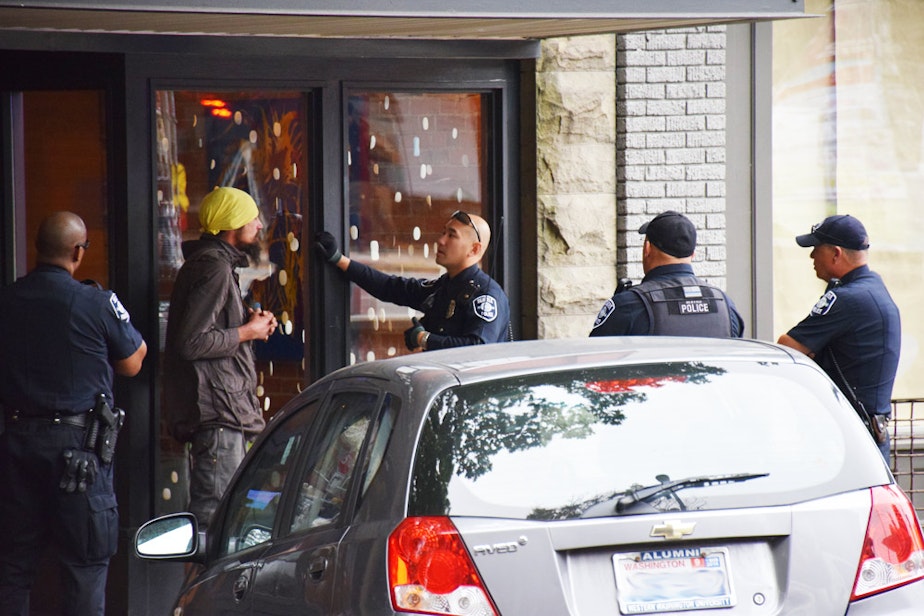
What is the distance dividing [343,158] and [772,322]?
2855mm

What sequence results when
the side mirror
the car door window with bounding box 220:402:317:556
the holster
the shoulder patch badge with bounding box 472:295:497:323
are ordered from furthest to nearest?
1. the shoulder patch badge with bounding box 472:295:497:323
2. the holster
3. the side mirror
4. the car door window with bounding box 220:402:317:556

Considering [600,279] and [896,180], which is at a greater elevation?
[896,180]

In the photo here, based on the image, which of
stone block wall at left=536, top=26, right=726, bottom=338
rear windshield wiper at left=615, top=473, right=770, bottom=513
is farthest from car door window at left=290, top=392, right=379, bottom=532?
stone block wall at left=536, top=26, right=726, bottom=338

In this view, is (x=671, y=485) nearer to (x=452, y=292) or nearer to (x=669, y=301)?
(x=669, y=301)

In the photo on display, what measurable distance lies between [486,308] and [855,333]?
179 cm

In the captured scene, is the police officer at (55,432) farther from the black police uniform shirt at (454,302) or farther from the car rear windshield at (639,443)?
the car rear windshield at (639,443)

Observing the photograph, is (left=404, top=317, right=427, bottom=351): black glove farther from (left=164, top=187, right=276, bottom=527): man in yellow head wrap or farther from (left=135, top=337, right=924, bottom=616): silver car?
(left=135, top=337, right=924, bottom=616): silver car

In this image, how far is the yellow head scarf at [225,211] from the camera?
7203mm

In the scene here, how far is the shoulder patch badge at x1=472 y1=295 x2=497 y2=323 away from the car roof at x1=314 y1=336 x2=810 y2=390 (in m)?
2.94

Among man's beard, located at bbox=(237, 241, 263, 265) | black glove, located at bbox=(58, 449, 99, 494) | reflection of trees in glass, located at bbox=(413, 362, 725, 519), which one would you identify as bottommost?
black glove, located at bbox=(58, 449, 99, 494)

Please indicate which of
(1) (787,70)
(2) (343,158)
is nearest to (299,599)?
(2) (343,158)

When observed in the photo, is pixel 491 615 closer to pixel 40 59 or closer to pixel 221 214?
pixel 221 214

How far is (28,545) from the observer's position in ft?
20.3

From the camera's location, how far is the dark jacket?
6.97 m
